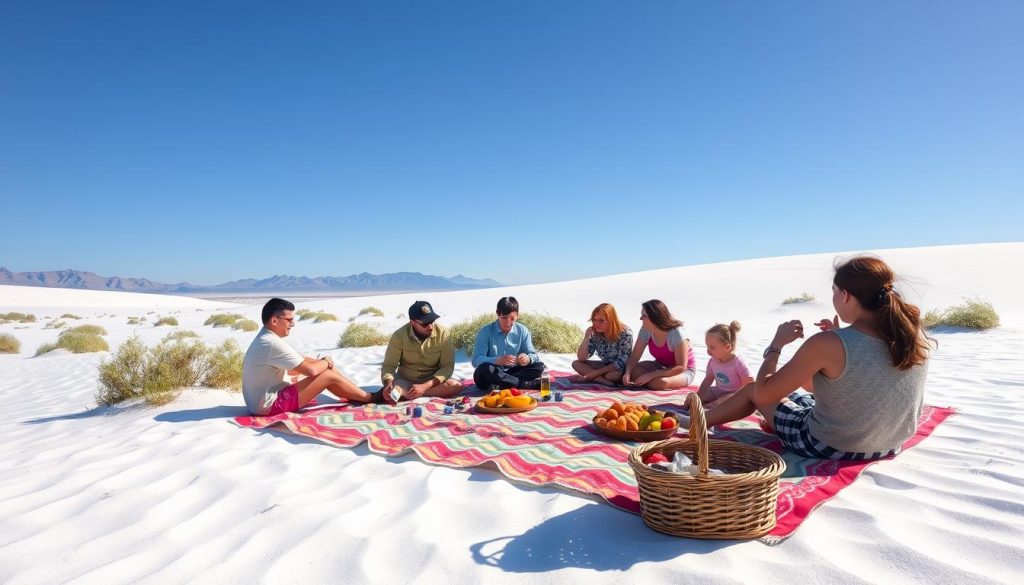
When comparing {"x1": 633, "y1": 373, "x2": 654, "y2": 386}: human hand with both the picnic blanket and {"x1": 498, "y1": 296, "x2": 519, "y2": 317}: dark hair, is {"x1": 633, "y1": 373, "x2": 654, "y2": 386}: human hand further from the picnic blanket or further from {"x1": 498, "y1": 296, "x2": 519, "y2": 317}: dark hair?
{"x1": 498, "y1": 296, "x2": 519, "y2": 317}: dark hair

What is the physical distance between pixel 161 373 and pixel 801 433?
20.6 ft

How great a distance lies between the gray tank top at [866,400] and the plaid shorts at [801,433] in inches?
1.9

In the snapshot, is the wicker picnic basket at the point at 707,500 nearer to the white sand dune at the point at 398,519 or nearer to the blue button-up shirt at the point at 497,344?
the white sand dune at the point at 398,519

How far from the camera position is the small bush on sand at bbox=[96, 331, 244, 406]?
18.8 feet

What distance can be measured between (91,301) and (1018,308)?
69113 mm

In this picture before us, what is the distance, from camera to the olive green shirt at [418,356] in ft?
19.6

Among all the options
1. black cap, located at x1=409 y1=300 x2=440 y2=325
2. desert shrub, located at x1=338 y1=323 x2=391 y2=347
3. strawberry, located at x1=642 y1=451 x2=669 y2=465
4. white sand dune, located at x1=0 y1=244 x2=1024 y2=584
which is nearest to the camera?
white sand dune, located at x1=0 y1=244 x2=1024 y2=584

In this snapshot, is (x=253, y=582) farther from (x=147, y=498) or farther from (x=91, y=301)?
(x=91, y=301)

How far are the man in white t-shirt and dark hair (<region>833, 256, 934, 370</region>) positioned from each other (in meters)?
4.41

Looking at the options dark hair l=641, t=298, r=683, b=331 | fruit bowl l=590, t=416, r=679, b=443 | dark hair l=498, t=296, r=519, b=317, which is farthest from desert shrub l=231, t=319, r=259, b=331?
fruit bowl l=590, t=416, r=679, b=443

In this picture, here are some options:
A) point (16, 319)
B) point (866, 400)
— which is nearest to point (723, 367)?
point (866, 400)

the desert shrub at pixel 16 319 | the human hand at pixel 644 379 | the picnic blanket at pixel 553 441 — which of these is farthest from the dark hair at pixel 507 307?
the desert shrub at pixel 16 319

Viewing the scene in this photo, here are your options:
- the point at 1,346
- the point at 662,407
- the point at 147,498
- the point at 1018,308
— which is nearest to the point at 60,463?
the point at 147,498

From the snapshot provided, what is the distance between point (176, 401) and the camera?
18.7ft
